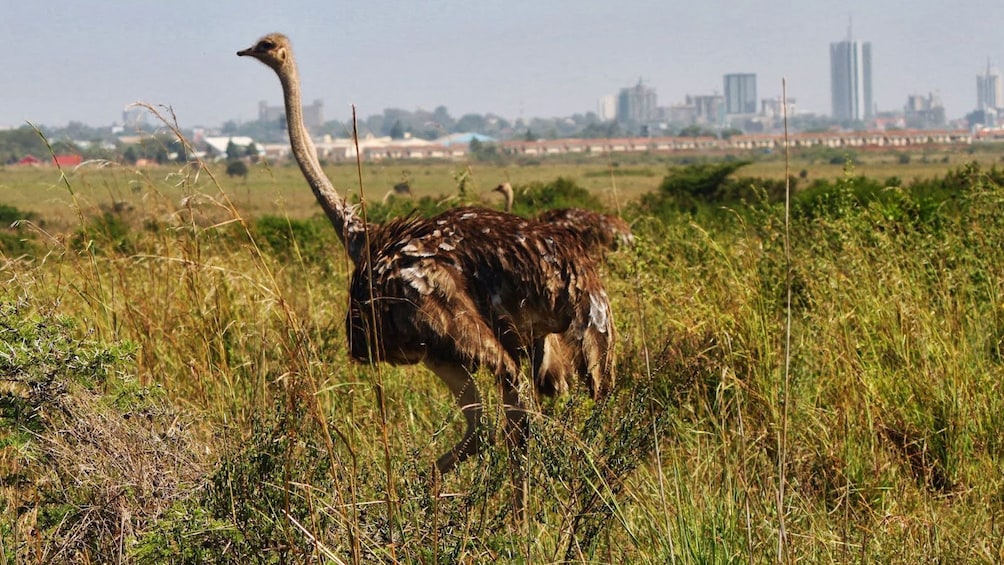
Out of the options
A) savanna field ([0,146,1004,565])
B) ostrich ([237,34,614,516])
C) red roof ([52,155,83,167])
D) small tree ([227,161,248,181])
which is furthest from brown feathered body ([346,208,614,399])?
small tree ([227,161,248,181])

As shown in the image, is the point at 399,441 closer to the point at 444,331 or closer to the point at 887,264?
the point at 444,331

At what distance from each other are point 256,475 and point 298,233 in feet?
21.7

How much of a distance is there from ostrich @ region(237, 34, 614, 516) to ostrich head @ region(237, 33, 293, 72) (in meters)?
1.28

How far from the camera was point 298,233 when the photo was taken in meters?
9.15

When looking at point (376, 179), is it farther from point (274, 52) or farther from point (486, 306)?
point (486, 306)

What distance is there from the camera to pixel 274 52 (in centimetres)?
470

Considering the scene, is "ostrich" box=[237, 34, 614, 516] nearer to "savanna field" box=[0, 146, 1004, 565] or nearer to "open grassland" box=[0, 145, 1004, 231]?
"savanna field" box=[0, 146, 1004, 565]

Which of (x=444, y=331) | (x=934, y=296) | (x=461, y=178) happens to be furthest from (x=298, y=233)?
(x=444, y=331)

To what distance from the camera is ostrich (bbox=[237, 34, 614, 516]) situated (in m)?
3.47

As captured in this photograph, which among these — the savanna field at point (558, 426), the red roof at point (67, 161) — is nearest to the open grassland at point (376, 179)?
the red roof at point (67, 161)

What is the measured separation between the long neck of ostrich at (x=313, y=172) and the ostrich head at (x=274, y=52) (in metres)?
0.03

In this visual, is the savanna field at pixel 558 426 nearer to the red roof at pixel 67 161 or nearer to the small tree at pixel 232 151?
the red roof at pixel 67 161

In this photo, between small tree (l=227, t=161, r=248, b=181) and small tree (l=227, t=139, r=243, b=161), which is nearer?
small tree (l=227, t=161, r=248, b=181)

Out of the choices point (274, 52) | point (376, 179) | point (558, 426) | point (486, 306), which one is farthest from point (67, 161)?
point (376, 179)
